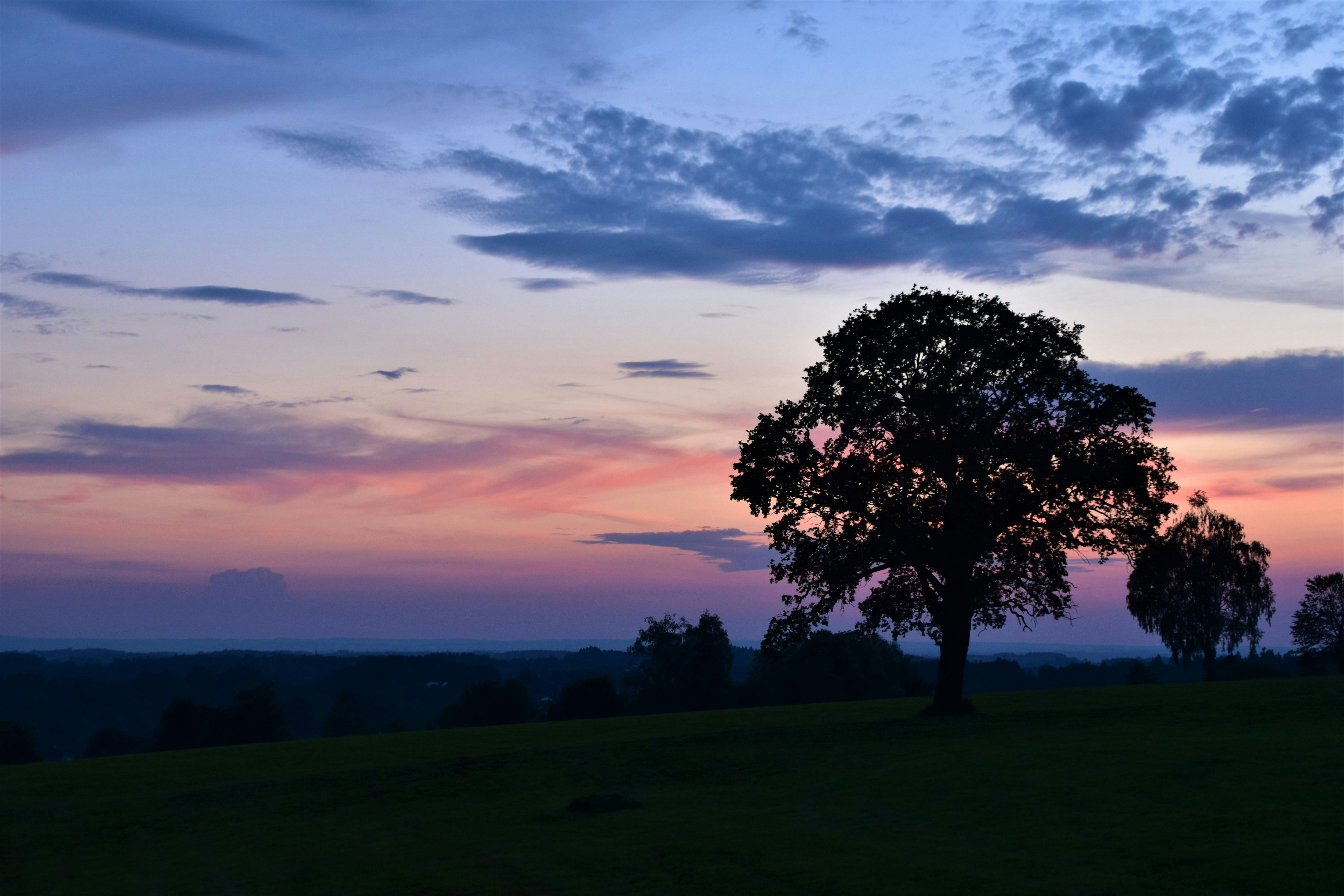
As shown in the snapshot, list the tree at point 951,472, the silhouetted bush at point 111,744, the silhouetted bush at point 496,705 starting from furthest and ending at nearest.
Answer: the silhouetted bush at point 111,744 → the silhouetted bush at point 496,705 → the tree at point 951,472

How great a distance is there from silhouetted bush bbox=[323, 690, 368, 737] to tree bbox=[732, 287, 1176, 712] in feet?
366

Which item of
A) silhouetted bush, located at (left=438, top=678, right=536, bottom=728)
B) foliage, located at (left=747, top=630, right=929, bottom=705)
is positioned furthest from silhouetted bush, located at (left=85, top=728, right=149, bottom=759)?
foliage, located at (left=747, top=630, right=929, bottom=705)

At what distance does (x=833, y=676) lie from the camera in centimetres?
11450

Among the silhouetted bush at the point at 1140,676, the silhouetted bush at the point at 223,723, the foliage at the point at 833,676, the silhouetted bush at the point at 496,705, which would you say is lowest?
the silhouetted bush at the point at 223,723

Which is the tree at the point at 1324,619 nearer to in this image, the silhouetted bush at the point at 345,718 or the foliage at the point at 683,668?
the foliage at the point at 683,668

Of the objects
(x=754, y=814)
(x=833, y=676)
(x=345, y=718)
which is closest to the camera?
(x=754, y=814)

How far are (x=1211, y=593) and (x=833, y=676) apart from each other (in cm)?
4001

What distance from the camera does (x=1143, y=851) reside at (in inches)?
744

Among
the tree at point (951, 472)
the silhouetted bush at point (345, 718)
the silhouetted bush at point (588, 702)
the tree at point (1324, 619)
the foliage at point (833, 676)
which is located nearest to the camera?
the tree at point (951, 472)

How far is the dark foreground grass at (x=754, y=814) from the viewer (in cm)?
1895

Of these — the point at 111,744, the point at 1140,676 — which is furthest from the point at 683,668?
the point at 111,744

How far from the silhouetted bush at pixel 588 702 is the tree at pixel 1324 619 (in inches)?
2473

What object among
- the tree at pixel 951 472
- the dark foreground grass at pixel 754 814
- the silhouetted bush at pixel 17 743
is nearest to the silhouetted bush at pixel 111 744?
the silhouetted bush at pixel 17 743

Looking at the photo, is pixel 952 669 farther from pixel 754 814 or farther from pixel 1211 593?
pixel 1211 593
